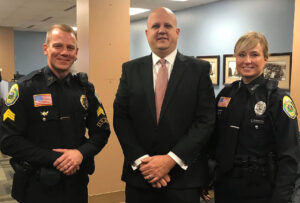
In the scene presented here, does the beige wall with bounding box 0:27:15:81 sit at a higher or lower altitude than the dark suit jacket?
higher

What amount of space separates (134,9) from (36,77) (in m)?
5.41

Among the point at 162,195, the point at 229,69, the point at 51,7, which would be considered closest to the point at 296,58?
the point at 162,195

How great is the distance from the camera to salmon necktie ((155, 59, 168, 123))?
1.67m

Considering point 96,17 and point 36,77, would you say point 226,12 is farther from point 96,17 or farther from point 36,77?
point 36,77

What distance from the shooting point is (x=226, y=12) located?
5.69 meters

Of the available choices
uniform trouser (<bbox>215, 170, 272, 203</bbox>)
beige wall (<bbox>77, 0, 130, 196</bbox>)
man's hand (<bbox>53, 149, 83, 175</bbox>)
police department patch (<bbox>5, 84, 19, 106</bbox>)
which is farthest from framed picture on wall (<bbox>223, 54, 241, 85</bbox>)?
police department patch (<bbox>5, 84, 19, 106</bbox>)

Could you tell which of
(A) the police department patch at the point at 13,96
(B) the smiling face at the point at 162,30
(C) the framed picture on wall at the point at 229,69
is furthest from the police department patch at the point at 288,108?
(C) the framed picture on wall at the point at 229,69

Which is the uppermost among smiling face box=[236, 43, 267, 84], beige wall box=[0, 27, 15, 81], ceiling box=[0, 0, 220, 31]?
ceiling box=[0, 0, 220, 31]

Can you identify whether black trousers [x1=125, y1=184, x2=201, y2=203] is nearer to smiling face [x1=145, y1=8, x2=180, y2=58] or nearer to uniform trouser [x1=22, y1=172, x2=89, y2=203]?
uniform trouser [x1=22, y1=172, x2=89, y2=203]

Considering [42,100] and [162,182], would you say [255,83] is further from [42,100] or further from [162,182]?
[42,100]

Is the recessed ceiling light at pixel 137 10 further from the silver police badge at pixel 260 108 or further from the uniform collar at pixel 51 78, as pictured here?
the silver police badge at pixel 260 108

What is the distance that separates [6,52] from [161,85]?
994 centimetres

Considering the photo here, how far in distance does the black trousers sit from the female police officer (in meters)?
0.21

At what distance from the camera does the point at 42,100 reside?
1.69 meters
